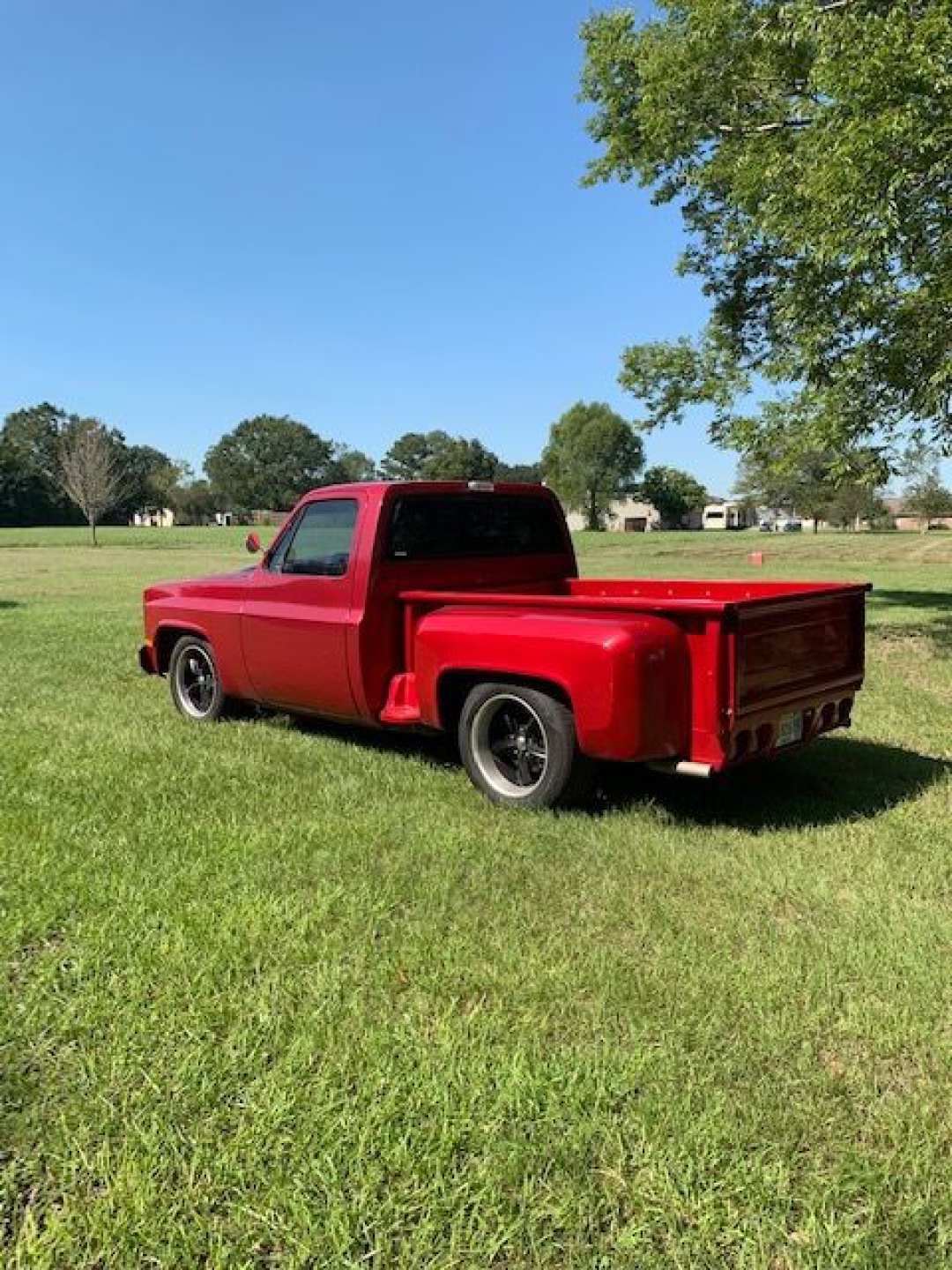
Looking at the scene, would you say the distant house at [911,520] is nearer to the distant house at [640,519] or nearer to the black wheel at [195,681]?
the distant house at [640,519]

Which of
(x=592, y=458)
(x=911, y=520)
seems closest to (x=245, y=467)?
(x=592, y=458)

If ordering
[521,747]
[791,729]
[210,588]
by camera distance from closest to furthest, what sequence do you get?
[791,729] → [521,747] → [210,588]

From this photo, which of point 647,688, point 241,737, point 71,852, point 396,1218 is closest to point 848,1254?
point 396,1218

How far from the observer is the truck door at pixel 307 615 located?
5922 mm

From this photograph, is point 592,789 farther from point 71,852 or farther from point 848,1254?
point 848,1254

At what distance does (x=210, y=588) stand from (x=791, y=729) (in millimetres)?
4214

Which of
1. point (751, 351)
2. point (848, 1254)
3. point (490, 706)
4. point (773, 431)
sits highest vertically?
point (751, 351)

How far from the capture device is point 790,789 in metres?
5.70

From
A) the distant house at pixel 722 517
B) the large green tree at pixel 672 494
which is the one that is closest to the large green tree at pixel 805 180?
the large green tree at pixel 672 494

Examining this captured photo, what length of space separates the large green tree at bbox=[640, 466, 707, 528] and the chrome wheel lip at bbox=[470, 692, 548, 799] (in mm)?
108281

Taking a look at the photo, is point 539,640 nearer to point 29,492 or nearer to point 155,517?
point 29,492

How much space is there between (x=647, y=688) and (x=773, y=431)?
9.54m

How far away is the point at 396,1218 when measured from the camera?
221 centimetres

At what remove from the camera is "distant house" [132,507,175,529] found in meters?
126
